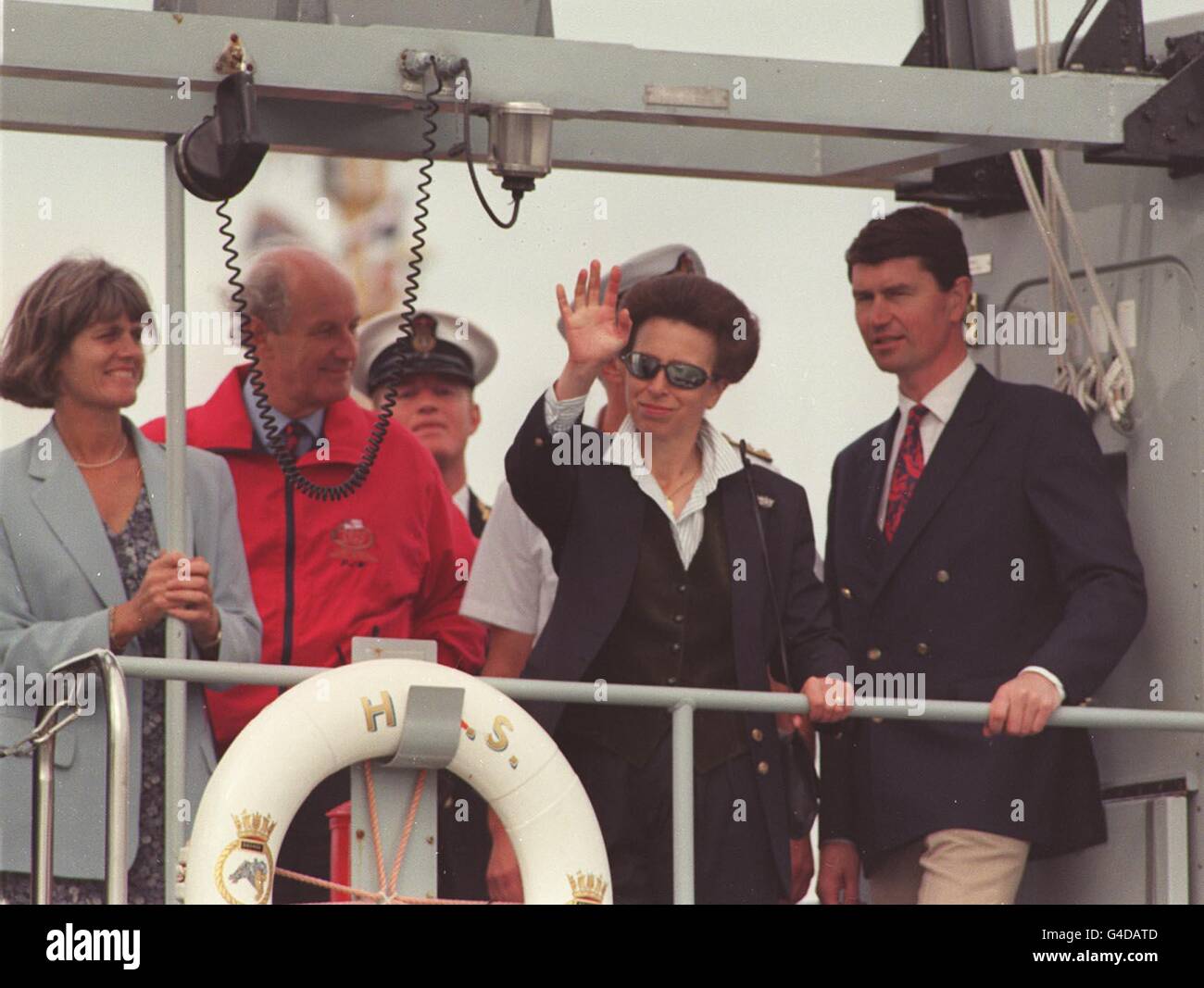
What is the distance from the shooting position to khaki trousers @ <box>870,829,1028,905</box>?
6.73m

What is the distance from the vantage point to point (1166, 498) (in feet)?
24.5

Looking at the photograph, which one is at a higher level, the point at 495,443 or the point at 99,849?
the point at 495,443

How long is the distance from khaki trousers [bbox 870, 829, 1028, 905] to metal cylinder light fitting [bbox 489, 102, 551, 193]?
214cm

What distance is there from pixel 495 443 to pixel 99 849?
11.7 metres

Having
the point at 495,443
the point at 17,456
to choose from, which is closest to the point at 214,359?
the point at 495,443

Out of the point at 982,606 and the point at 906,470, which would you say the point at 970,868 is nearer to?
the point at 982,606

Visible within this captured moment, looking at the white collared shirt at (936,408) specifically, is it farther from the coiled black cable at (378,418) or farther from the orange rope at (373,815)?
the orange rope at (373,815)

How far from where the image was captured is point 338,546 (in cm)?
686

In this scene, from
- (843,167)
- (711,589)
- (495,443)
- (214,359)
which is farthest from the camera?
(214,359)

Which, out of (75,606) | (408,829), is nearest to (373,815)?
(408,829)

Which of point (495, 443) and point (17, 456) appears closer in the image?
point (17, 456)

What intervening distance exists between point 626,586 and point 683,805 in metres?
0.69

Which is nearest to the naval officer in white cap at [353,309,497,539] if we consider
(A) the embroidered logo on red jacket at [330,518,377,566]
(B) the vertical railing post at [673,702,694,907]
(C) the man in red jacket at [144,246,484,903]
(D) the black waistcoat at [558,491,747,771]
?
(C) the man in red jacket at [144,246,484,903]

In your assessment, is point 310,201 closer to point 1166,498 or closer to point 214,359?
point 214,359
